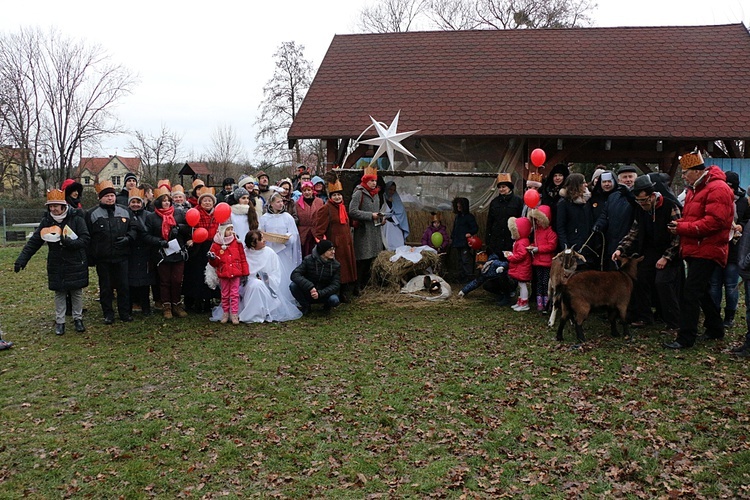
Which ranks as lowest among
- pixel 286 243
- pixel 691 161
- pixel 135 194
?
pixel 286 243

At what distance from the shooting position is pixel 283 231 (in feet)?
28.5

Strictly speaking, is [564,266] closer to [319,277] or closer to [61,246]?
[319,277]

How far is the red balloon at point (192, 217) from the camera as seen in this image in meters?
7.80

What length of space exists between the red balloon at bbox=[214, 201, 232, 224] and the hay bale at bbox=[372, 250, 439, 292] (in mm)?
2868

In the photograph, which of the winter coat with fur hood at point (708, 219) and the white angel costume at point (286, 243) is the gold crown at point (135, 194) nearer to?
the white angel costume at point (286, 243)

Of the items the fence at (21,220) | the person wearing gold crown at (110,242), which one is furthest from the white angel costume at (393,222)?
the fence at (21,220)

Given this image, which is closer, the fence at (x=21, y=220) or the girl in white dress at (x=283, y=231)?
the girl in white dress at (x=283, y=231)

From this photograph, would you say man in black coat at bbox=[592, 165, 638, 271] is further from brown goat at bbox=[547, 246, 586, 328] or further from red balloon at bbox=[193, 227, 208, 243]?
red balloon at bbox=[193, 227, 208, 243]

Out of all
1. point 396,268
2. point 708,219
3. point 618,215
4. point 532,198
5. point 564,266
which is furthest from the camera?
point 396,268

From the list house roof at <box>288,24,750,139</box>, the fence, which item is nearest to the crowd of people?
house roof at <box>288,24,750,139</box>

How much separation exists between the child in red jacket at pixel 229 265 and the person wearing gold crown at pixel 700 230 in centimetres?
523

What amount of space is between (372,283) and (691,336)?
16.2ft

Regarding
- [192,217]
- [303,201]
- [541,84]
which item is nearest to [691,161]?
[303,201]

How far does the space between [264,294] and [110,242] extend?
82.4 inches
